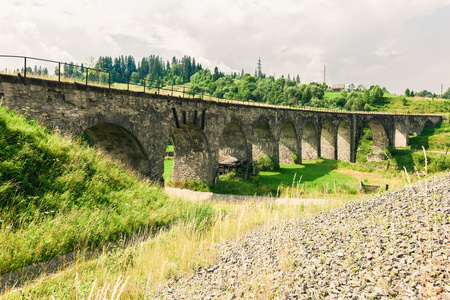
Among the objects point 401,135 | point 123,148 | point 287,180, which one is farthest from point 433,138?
point 123,148

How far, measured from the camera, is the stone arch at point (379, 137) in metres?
51.0

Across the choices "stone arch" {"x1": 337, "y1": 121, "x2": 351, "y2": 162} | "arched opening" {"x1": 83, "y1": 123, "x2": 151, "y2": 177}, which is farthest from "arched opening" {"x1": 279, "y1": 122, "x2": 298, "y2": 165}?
"arched opening" {"x1": 83, "y1": 123, "x2": 151, "y2": 177}

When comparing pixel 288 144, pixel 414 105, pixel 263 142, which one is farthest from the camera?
pixel 414 105

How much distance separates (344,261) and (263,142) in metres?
25.3

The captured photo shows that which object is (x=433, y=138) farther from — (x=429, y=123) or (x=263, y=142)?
(x=263, y=142)

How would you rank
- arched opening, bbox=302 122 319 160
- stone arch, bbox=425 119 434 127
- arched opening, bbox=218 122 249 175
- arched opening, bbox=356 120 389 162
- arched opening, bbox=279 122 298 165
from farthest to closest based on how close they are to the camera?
1. stone arch, bbox=425 119 434 127
2. arched opening, bbox=356 120 389 162
3. arched opening, bbox=302 122 319 160
4. arched opening, bbox=279 122 298 165
5. arched opening, bbox=218 122 249 175

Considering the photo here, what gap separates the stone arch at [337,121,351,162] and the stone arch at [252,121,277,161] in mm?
19288

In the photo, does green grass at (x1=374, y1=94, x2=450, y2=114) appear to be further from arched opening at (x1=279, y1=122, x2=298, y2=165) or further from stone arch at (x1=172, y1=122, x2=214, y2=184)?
stone arch at (x1=172, y1=122, x2=214, y2=184)

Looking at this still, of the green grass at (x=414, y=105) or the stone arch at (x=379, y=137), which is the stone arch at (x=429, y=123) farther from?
the stone arch at (x=379, y=137)

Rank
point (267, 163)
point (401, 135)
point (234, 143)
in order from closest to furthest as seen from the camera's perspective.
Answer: point (234, 143)
point (267, 163)
point (401, 135)

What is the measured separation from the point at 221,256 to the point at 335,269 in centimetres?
260

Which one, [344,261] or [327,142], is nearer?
[344,261]

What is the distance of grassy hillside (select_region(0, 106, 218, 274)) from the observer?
6.40 metres

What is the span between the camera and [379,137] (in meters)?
52.8
